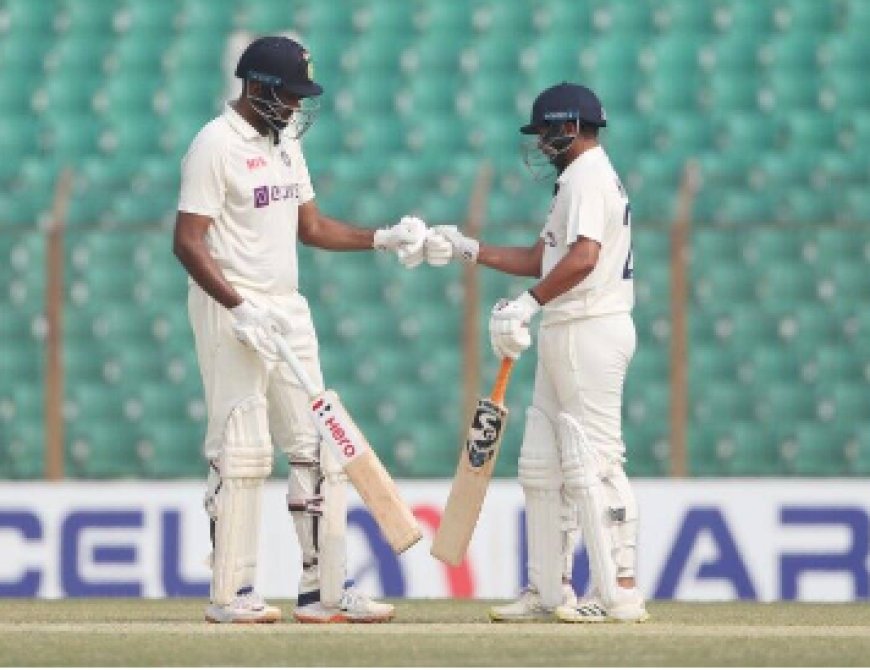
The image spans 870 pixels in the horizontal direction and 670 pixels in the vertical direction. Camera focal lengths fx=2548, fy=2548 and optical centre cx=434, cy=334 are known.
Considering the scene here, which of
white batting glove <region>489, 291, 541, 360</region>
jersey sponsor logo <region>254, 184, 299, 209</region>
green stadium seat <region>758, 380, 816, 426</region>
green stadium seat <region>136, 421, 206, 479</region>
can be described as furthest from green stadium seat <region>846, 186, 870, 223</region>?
jersey sponsor logo <region>254, 184, 299, 209</region>

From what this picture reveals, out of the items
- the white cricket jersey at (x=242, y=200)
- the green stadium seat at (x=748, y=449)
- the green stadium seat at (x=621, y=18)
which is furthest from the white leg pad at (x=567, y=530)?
the green stadium seat at (x=621, y=18)

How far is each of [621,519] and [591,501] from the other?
117 mm

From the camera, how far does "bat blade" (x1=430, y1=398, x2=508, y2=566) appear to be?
727 centimetres

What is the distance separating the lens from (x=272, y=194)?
7125 millimetres

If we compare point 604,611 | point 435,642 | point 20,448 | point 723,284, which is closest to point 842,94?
point 723,284

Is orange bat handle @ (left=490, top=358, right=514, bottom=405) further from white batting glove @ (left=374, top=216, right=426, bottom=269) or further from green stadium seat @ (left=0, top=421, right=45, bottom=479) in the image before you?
green stadium seat @ (left=0, top=421, right=45, bottom=479)

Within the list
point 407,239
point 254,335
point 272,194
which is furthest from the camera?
point 407,239

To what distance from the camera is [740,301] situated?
10.3 meters

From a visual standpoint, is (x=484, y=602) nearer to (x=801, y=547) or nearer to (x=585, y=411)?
(x=801, y=547)

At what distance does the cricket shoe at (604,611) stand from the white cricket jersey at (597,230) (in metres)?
0.80

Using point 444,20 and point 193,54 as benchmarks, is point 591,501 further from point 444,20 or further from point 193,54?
point 193,54

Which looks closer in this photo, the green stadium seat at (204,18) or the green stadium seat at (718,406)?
the green stadium seat at (718,406)

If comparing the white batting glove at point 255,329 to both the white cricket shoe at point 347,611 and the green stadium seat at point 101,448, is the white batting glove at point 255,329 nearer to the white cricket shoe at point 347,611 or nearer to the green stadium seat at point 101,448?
the white cricket shoe at point 347,611

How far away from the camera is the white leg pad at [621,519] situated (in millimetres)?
7152
